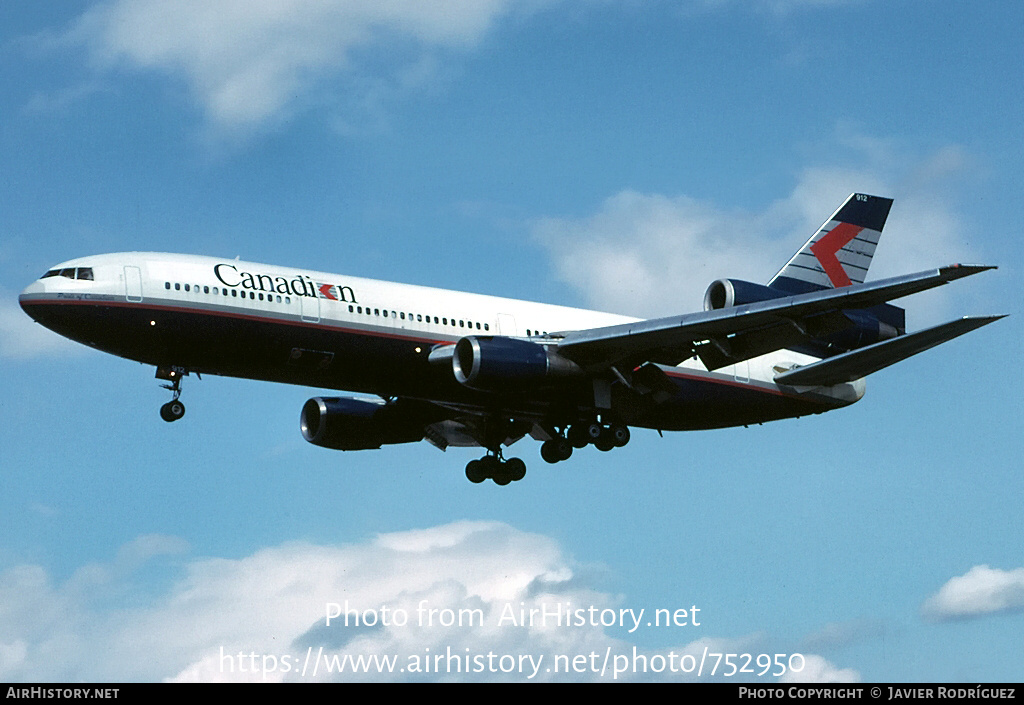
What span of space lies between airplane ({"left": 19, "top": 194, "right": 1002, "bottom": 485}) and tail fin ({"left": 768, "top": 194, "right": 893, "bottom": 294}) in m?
0.99

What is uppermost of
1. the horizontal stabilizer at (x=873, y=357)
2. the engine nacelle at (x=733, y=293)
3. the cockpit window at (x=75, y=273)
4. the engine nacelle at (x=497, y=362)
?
the engine nacelle at (x=733, y=293)

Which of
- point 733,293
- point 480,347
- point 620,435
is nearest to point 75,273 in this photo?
point 480,347

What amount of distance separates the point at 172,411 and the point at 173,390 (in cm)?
60

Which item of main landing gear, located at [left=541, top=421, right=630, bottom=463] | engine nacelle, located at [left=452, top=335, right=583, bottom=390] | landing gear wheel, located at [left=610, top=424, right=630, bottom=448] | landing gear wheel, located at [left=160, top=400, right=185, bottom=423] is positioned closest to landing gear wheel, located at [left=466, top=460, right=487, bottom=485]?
main landing gear, located at [left=541, top=421, right=630, bottom=463]

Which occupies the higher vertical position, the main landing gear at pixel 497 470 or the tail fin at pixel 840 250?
the tail fin at pixel 840 250

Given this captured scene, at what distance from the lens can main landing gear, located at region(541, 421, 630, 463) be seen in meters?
41.1

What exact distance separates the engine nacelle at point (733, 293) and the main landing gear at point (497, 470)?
8671 millimetres

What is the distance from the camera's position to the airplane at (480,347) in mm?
35812

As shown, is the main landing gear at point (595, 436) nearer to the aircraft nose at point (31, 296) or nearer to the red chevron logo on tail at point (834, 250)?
the red chevron logo on tail at point (834, 250)

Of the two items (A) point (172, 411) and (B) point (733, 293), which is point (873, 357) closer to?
(B) point (733, 293)

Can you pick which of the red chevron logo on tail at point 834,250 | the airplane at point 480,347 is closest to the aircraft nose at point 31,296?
the airplane at point 480,347

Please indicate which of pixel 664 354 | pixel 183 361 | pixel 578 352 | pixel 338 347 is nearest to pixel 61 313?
pixel 183 361

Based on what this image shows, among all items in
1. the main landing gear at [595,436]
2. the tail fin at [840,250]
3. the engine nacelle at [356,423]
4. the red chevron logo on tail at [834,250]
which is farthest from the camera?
the red chevron logo on tail at [834,250]

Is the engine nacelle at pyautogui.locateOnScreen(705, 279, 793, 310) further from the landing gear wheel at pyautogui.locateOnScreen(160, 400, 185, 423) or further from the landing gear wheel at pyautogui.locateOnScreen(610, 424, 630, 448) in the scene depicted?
the landing gear wheel at pyautogui.locateOnScreen(160, 400, 185, 423)
